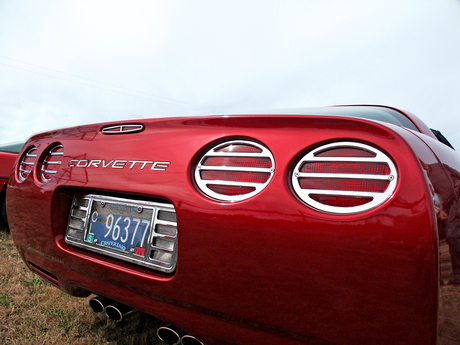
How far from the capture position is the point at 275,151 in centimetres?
91

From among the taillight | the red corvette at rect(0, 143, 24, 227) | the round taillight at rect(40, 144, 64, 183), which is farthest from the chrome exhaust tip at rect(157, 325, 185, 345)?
the red corvette at rect(0, 143, 24, 227)

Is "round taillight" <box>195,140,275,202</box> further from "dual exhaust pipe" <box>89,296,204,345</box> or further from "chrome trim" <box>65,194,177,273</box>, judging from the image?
"dual exhaust pipe" <box>89,296,204,345</box>

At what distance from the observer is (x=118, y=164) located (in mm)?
1194

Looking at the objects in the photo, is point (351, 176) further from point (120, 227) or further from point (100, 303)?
point (100, 303)

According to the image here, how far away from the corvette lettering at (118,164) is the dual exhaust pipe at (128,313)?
628 millimetres

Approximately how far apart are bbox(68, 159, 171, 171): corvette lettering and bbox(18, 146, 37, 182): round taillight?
0.41m

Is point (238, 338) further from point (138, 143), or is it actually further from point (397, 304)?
point (138, 143)

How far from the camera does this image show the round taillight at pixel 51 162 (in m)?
1.46

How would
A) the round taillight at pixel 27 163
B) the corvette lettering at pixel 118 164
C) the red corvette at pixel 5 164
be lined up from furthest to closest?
the red corvette at pixel 5 164 < the round taillight at pixel 27 163 < the corvette lettering at pixel 118 164

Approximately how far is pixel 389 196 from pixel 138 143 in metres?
0.93

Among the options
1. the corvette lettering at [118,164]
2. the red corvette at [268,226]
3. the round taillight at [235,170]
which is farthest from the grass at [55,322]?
the round taillight at [235,170]

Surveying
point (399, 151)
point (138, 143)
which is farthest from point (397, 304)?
point (138, 143)

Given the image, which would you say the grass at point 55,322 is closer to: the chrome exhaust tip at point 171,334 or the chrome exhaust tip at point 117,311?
the chrome exhaust tip at point 117,311

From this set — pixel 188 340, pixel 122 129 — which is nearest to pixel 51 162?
pixel 122 129
